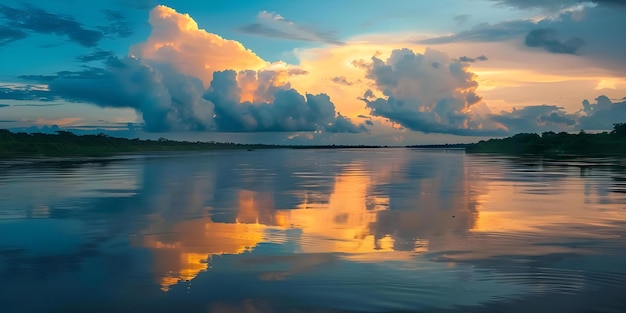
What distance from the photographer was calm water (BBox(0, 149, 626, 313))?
9438mm

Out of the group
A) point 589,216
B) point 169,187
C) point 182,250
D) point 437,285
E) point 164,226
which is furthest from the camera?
point 169,187

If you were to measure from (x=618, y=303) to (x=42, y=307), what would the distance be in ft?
33.0

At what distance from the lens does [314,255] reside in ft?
43.3

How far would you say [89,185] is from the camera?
1375 inches

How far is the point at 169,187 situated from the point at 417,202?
16.9 metres

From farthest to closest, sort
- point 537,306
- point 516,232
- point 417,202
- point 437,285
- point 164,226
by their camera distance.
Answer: point 417,202 < point 164,226 < point 516,232 < point 437,285 < point 537,306

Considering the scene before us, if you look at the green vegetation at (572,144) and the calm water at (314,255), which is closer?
the calm water at (314,255)

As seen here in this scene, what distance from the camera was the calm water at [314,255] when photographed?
31.0 ft

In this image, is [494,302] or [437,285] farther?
[437,285]

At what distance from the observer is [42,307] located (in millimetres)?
9125

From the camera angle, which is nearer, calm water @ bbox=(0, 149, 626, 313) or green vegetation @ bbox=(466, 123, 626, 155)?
calm water @ bbox=(0, 149, 626, 313)

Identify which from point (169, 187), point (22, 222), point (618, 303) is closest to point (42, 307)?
point (618, 303)

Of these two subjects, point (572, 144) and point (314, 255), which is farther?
point (572, 144)

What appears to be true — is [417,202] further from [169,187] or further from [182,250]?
[169,187]
